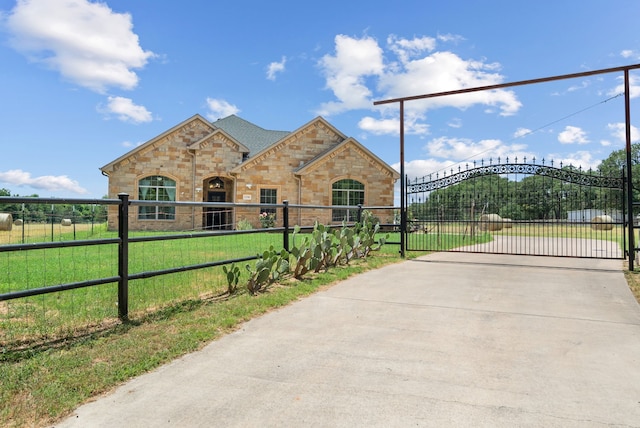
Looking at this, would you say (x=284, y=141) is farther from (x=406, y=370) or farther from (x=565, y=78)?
Answer: (x=406, y=370)

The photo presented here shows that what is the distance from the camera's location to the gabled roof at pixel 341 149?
74.9ft

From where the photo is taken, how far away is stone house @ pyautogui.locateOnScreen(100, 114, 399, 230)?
22625 mm

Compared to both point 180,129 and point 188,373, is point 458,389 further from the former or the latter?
point 180,129

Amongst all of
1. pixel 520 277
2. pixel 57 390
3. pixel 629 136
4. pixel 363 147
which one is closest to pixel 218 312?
pixel 57 390

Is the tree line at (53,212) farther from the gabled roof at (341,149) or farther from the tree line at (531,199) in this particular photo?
the gabled roof at (341,149)

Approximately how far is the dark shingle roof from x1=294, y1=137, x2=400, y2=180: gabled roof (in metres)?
5.54

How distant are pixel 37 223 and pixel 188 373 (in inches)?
102

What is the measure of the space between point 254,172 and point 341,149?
519cm

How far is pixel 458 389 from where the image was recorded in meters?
3.03

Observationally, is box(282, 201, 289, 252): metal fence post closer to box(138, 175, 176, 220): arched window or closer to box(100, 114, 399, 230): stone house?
box(100, 114, 399, 230): stone house

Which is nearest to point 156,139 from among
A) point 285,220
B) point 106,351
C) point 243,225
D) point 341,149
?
point 243,225

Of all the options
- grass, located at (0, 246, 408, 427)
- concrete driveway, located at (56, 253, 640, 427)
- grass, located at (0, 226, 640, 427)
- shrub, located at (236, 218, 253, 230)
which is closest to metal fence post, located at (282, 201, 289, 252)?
grass, located at (0, 226, 640, 427)

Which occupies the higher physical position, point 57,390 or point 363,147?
point 363,147

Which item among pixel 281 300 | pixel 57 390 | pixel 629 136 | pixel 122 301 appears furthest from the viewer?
pixel 629 136
